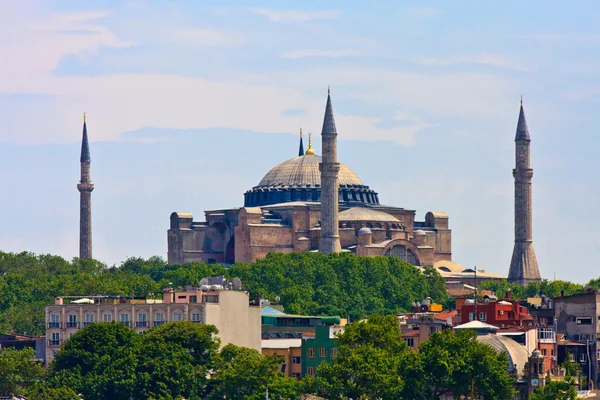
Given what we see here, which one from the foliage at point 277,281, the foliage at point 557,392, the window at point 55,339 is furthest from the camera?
the foliage at point 277,281

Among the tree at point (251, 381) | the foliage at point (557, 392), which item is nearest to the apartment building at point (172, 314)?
the tree at point (251, 381)

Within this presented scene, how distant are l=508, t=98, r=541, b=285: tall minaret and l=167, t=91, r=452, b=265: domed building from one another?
24.5 ft

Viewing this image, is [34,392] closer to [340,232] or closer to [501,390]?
[501,390]

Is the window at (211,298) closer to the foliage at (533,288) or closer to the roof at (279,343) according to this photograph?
the roof at (279,343)

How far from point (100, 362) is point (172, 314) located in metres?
9.62

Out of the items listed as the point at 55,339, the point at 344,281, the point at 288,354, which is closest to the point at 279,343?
the point at 288,354

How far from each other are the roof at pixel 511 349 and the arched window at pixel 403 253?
3104 inches

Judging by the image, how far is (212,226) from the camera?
194375 mm

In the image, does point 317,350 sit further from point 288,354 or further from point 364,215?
point 364,215

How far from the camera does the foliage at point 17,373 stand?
107 meters

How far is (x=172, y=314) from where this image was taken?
11731cm

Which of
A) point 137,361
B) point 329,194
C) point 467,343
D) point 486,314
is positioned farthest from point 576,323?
point 329,194

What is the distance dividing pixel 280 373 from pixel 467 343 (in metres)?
9.69

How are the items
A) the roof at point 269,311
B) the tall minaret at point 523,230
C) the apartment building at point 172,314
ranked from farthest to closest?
1. the tall minaret at point 523,230
2. the roof at point 269,311
3. the apartment building at point 172,314
